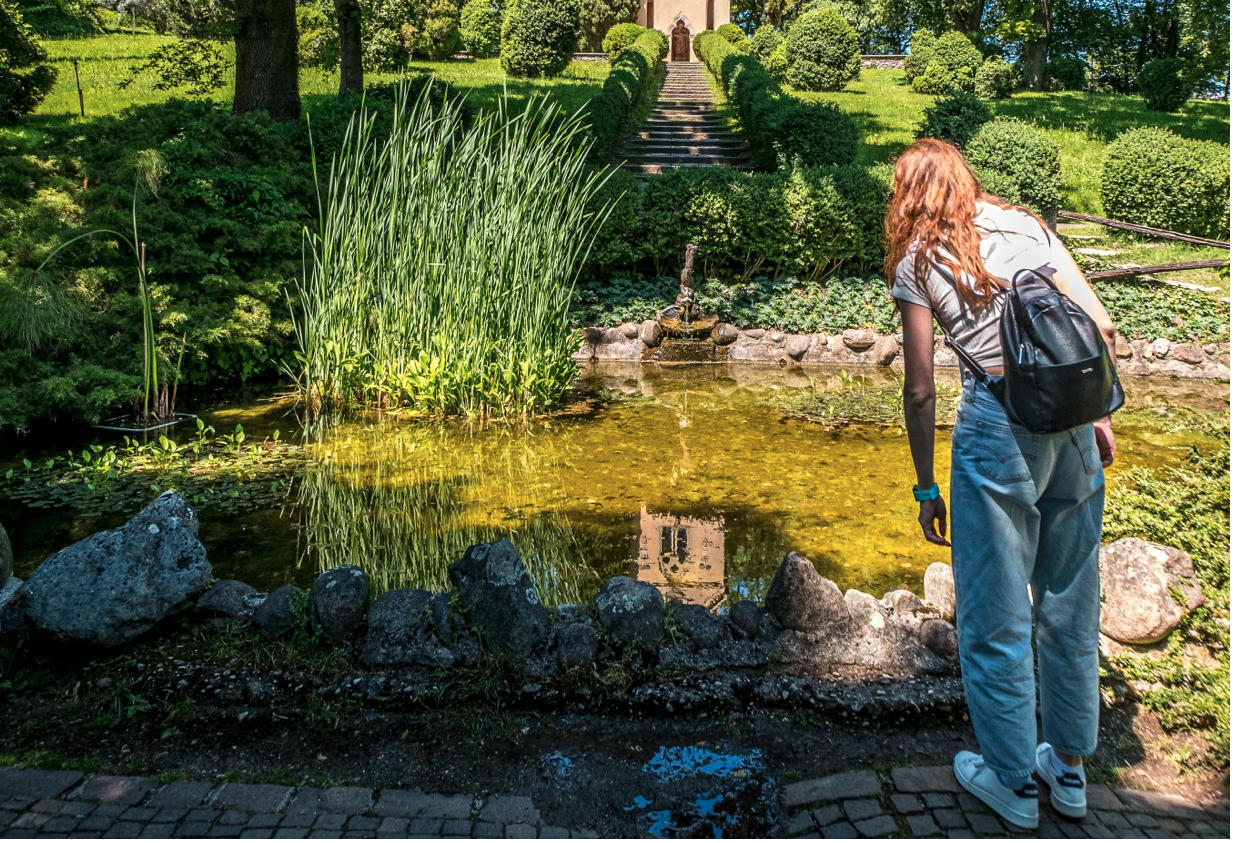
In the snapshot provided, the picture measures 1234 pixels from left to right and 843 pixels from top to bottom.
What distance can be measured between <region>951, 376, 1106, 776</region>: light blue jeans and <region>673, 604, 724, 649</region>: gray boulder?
3.52ft

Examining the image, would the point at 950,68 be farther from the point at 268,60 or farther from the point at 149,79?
the point at 149,79

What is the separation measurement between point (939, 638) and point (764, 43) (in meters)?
24.0

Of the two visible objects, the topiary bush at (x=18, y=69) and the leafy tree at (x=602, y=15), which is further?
the leafy tree at (x=602, y=15)

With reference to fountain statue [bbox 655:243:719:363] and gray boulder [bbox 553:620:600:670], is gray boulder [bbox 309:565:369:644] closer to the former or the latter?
gray boulder [bbox 553:620:600:670]

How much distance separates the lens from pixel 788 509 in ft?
15.2

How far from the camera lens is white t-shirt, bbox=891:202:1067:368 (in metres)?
2.10

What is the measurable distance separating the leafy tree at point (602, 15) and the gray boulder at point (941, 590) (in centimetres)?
2874

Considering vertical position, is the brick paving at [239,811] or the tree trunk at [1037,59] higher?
the tree trunk at [1037,59]

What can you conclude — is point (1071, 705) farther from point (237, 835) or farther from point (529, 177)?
point (529, 177)

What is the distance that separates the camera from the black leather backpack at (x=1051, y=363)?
1974mm

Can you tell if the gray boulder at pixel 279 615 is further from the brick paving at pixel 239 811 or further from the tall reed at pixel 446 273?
the tall reed at pixel 446 273

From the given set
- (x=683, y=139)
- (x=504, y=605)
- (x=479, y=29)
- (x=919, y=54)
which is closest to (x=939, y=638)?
A: (x=504, y=605)

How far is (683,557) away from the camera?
405 centimetres

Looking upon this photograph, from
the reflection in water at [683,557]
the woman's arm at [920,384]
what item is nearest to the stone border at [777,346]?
the reflection in water at [683,557]
